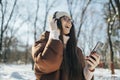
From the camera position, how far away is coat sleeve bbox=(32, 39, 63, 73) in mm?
2801

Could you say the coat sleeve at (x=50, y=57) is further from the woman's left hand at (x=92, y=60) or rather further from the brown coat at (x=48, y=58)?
the woman's left hand at (x=92, y=60)

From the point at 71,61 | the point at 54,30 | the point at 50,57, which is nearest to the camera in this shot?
the point at 50,57

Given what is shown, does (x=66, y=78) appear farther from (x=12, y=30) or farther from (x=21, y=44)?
(x=21, y=44)

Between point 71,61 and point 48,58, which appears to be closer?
point 48,58

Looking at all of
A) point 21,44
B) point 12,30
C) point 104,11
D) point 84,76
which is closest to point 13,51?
point 21,44

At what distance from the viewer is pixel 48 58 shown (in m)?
2.80

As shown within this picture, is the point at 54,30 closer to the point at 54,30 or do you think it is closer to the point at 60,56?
the point at 54,30

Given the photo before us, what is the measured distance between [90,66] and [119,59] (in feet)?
167

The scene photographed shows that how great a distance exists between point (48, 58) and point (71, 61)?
1.17ft

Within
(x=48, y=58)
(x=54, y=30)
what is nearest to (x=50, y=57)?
(x=48, y=58)

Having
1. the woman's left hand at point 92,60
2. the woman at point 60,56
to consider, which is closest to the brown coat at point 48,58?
the woman at point 60,56

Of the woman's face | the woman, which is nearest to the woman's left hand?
the woman

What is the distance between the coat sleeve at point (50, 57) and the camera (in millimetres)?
2801

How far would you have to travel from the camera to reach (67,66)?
9.92 feet
